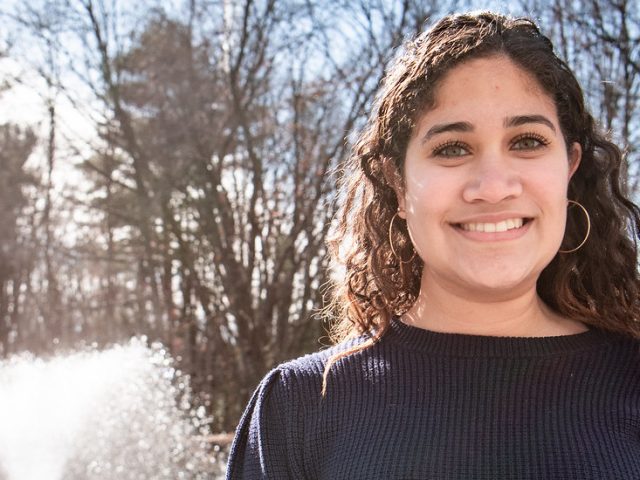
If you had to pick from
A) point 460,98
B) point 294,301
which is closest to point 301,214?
point 294,301

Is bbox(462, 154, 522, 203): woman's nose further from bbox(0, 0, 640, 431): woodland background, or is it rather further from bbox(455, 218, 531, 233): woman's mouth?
bbox(0, 0, 640, 431): woodland background

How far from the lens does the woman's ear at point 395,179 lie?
1.83m

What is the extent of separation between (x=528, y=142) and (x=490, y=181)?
127 mm

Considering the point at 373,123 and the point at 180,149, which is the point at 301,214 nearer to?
the point at 180,149

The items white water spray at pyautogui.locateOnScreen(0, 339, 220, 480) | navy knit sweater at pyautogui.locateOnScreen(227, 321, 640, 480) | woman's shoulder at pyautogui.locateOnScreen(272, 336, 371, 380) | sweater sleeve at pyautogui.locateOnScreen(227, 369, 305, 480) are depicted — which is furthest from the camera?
white water spray at pyautogui.locateOnScreen(0, 339, 220, 480)

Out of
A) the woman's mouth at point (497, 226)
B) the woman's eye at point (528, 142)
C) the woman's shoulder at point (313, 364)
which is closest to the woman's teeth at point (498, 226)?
the woman's mouth at point (497, 226)

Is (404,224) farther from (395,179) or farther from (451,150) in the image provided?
(451,150)

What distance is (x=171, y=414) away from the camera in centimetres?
634

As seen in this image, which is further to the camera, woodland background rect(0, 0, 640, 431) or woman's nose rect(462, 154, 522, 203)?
woodland background rect(0, 0, 640, 431)

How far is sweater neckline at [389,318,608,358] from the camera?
5.69 feet

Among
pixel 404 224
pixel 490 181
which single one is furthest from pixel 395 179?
pixel 490 181

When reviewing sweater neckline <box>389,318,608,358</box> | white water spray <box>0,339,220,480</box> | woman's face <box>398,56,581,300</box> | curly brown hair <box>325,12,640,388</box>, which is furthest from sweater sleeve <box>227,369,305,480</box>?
white water spray <box>0,339,220,480</box>

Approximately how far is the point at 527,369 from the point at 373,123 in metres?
0.63

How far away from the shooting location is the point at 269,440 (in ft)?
5.79
